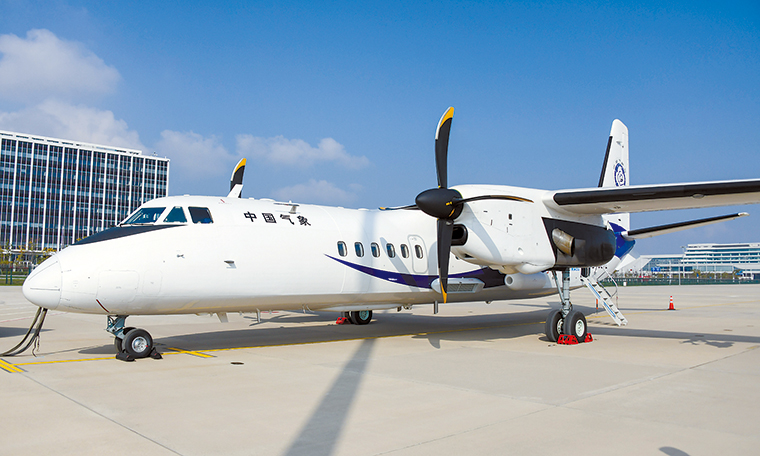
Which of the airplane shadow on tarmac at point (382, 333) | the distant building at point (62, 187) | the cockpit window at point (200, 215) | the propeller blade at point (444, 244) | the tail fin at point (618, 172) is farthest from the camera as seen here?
the distant building at point (62, 187)

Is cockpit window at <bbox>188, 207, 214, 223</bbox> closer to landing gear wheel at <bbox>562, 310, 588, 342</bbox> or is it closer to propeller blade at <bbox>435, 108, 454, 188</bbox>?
propeller blade at <bbox>435, 108, 454, 188</bbox>

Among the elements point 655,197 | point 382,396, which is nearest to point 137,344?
point 382,396

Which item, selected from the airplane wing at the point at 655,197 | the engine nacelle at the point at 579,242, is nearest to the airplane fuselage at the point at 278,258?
the engine nacelle at the point at 579,242

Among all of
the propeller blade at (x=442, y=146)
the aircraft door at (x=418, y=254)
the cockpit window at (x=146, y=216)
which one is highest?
the propeller blade at (x=442, y=146)

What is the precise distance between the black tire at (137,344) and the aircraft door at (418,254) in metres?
6.37

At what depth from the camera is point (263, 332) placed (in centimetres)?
1421

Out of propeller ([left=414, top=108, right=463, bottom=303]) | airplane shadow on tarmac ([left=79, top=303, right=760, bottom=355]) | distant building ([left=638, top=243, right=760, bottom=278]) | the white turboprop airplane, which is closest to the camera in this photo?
the white turboprop airplane

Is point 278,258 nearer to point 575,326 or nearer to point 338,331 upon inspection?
point 338,331

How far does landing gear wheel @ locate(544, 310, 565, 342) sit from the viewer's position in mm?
12711

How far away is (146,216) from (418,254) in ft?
21.6

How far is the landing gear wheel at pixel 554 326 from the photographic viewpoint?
12.7m

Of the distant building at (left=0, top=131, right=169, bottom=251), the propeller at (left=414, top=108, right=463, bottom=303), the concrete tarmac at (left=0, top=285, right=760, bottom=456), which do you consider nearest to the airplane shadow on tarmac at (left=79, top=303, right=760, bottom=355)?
the concrete tarmac at (left=0, top=285, right=760, bottom=456)

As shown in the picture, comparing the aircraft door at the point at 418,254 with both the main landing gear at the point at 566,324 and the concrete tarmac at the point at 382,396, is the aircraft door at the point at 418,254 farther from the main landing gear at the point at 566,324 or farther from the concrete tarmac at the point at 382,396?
the main landing gear at the point at 566,324

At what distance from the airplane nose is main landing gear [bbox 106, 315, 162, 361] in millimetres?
1181
